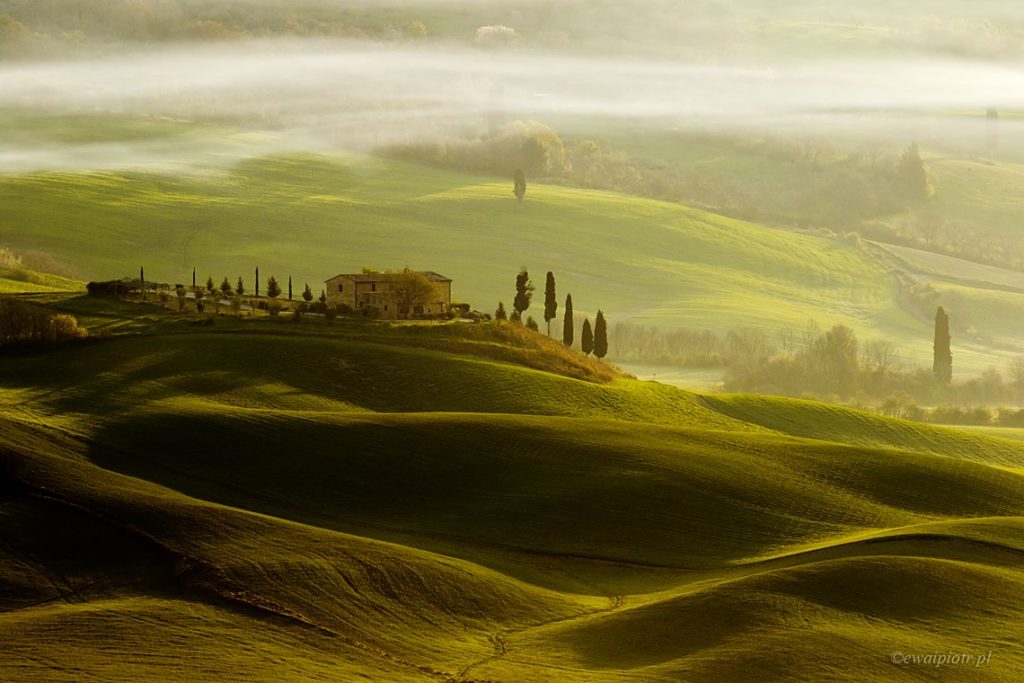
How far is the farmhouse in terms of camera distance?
103m

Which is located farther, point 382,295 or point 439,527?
point 382,295

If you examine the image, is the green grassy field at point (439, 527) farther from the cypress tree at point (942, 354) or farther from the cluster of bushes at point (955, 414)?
the cypress tree at point (942, 354)

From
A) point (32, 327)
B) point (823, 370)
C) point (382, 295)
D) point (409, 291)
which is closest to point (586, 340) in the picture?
point (409, 291)

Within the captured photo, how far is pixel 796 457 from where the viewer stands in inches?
3029

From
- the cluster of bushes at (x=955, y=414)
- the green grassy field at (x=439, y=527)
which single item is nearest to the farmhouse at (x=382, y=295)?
the green grassy field at (x=439, y=527)

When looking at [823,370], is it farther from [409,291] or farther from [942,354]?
[409,291]

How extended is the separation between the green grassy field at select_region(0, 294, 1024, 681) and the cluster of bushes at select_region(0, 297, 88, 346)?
191 cm

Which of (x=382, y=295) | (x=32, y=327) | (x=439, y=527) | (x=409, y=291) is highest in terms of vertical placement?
(x=409, y=291)

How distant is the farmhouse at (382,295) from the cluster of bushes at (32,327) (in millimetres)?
19520

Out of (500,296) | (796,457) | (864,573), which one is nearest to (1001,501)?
(796,457)

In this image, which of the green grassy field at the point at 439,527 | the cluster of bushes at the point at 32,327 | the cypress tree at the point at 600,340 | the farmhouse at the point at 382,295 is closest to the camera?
the green grassy field at the point at 439,527

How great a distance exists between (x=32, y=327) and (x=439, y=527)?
37.2m

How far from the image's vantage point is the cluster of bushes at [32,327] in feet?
284

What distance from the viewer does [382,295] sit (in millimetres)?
103438
